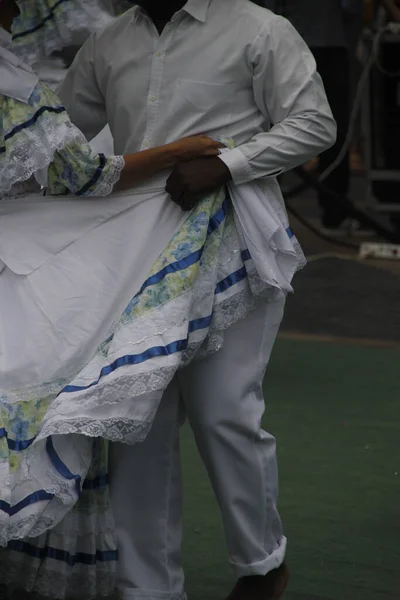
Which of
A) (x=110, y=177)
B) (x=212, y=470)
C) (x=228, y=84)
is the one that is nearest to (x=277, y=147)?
(x=228, y=84)

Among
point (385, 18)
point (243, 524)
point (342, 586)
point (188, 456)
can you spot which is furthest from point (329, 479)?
point (385, 18)

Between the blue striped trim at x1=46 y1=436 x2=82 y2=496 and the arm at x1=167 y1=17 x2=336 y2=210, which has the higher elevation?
the arm at x1=167 y1=17 x2=336 y2=210

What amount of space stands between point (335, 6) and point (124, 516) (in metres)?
6.62

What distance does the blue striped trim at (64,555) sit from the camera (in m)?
4.11

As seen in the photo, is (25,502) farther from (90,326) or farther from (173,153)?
(173,153)

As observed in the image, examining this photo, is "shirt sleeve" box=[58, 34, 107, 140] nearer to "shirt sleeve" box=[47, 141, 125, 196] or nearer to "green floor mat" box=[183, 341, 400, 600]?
"shirt sleeve" box=[47, 141, 125, 196]

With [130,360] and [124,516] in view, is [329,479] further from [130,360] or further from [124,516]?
[130,360]

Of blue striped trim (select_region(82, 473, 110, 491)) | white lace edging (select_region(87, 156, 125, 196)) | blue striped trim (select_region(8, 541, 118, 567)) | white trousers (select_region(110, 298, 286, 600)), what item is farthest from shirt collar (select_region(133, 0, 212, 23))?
blue striped trim (select_region(8, 541, 118, 567))

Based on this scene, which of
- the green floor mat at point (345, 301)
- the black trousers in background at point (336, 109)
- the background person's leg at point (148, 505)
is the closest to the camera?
the background person's leg at point (148, 505)

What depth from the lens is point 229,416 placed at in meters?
3.88

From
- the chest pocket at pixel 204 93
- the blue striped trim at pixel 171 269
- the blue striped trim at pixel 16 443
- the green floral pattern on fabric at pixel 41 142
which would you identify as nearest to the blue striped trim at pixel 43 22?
the green floral pattern on fabric at pixel 41 142

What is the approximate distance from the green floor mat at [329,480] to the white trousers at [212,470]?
1.38 ft

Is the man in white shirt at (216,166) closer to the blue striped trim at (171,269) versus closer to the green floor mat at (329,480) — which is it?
the blue striped trim at (171,269)

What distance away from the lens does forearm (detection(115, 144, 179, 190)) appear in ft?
12.7
